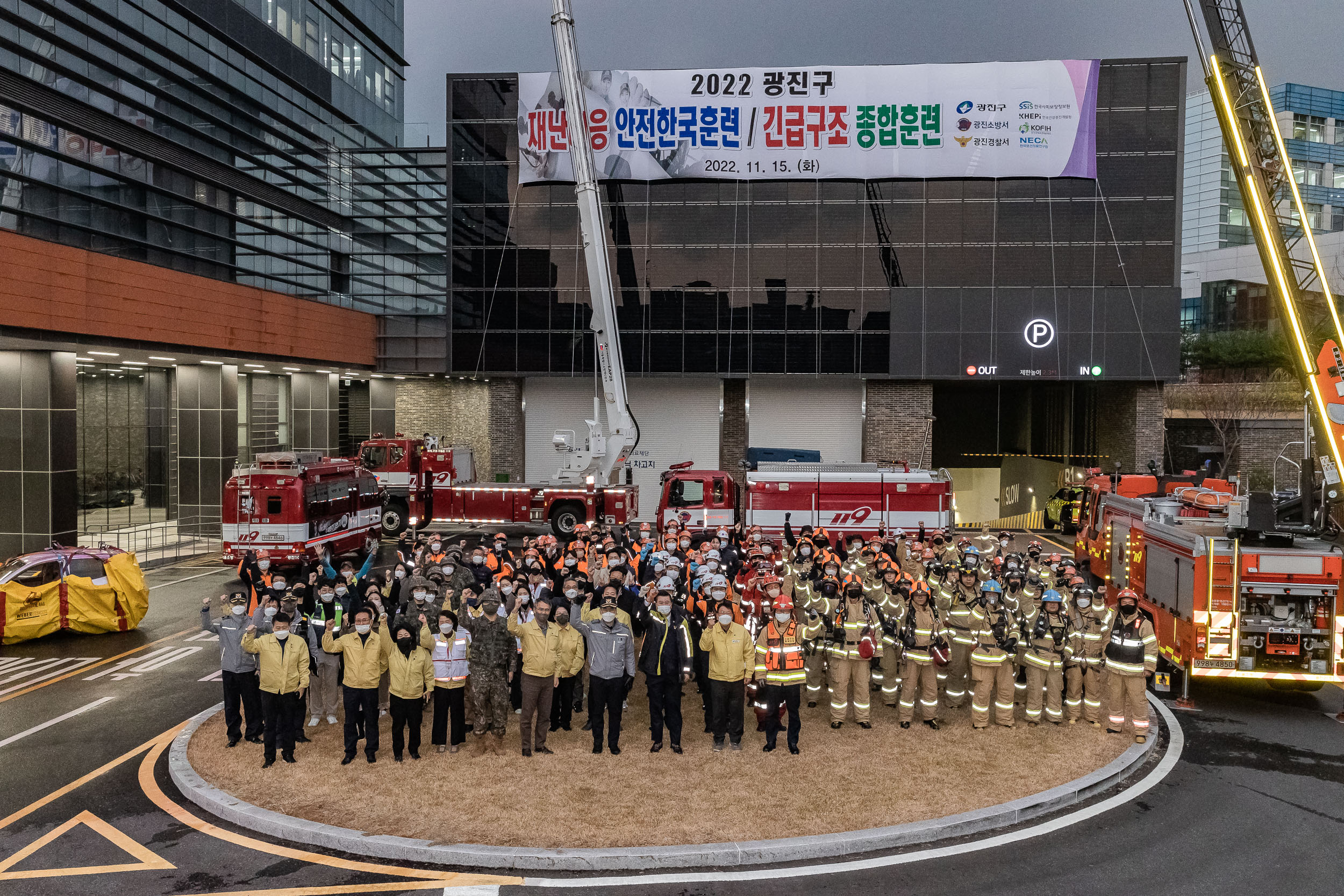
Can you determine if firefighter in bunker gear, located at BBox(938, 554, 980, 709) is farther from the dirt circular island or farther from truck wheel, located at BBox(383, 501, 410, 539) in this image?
truck wheel, located at BBox(383, 501, 410, 539)

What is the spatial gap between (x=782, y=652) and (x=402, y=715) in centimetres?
424

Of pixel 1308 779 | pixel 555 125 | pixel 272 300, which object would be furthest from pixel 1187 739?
pixel 555 125

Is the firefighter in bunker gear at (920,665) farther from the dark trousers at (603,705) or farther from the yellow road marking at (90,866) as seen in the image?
the yellow road marking at (90,866)

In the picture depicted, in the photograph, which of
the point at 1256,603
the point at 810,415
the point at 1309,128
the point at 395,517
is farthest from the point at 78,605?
the point at 1309,128

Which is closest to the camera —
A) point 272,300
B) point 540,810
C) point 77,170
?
point 540,810

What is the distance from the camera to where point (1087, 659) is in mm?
10531

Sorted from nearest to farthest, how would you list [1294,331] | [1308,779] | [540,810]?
[540,810] < [1308,779] < [1294,331]

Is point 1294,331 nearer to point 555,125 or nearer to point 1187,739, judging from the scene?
point 1187,739

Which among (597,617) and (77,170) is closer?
(597,617)

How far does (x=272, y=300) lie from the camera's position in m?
26.6

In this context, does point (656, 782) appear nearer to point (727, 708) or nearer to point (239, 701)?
point (727, 708)

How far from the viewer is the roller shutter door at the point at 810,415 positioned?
32.0 metres

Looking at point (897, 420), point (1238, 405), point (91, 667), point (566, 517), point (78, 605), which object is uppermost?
point (1238, 405)

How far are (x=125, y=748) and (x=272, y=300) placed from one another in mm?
19346
